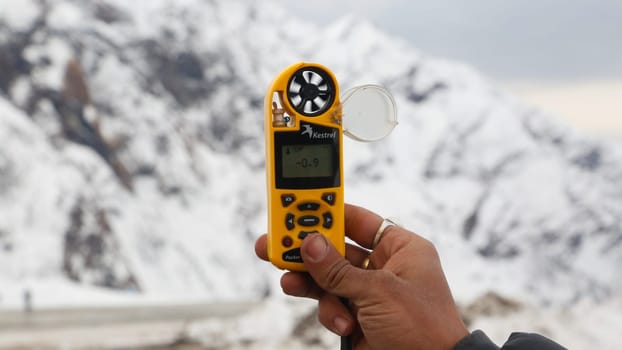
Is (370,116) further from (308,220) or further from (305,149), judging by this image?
(308,220)

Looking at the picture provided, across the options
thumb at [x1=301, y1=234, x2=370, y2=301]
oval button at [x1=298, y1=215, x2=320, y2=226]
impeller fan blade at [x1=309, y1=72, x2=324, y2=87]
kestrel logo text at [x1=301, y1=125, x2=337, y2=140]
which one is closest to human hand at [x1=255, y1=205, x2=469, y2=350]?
thumb at [x1=301, y1=234, x2=370, y2=301]

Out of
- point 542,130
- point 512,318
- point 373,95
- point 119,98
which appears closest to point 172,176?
point 119,98

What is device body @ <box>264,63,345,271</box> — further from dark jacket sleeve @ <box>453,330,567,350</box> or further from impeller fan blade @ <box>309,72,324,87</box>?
dark jacket sleeve @ <box>453,330,567,350</box>

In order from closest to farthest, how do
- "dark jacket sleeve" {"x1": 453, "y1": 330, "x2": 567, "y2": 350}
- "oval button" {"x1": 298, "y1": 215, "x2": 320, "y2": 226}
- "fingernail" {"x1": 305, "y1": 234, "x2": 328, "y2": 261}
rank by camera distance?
1. "dark jacket sleeve" {"x1": 453, "y1": 330, "x2": 567, "y2": 350}
2. "fingernail" {"x1": 305, "y1": 234, "x2": 328, "y2": 261}
3. "oval button" {"x1": 298, "y1": 215, "x2": 320, "y2": 226}

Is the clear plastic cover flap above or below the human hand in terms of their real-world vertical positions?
above

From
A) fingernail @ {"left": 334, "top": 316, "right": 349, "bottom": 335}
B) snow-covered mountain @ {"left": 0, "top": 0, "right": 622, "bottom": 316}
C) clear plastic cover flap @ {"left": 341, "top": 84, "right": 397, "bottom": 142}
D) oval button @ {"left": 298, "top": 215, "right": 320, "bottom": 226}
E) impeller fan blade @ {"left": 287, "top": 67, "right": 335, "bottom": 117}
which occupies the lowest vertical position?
snow-covered mountain @ {"left": 0, "top": 0, "right": 622, "bottom": 316}

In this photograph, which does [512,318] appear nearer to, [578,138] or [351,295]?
[351,295]

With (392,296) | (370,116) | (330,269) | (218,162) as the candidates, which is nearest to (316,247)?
(330,269)
